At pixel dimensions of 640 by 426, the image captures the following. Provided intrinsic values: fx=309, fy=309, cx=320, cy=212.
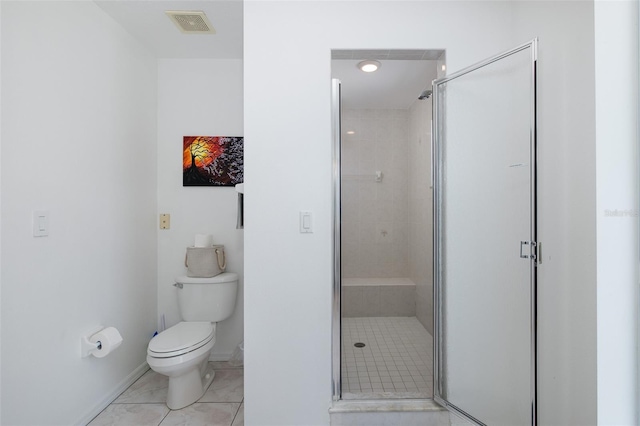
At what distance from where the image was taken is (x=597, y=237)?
1.09 m

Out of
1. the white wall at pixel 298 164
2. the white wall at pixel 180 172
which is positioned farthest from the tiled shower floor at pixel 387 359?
the white wall at pixel 180 172

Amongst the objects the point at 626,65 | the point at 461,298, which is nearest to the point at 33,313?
the point at 461,298

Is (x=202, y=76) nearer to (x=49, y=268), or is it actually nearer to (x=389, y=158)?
(x=49, y=268)

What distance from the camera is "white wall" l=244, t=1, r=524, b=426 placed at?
5.29 ft

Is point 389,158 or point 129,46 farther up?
point 129,46

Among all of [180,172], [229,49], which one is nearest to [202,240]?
[180,172]

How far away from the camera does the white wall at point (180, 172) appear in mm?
2418

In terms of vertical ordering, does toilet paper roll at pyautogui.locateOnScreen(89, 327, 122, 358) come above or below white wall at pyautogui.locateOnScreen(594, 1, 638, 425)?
below

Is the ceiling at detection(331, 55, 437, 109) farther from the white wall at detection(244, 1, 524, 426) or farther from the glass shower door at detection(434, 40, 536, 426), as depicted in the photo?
the glass shower door at detection(434, 40, 536, 426)

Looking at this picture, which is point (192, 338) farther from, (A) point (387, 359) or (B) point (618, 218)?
(B) point (618, 218)

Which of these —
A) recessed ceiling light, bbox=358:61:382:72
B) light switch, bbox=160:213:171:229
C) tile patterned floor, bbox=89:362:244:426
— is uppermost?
recessed ceiling light, bbox=358:61:382:72

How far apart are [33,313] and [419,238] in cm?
293

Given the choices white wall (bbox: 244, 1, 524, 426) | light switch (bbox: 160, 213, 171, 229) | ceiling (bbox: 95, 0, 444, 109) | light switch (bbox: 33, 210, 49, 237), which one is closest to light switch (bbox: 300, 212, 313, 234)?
white wall (bbox: 244, 1, 524, 426)

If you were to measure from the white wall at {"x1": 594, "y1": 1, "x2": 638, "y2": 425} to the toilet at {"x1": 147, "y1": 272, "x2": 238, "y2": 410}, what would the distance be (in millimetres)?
1902
